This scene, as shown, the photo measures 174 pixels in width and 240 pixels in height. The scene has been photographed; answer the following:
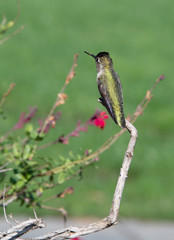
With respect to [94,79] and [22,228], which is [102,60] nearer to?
[22,228]

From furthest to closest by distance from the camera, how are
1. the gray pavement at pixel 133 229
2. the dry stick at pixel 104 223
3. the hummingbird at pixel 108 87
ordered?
1. the gray pavement at pixel 133 229
2. the hummingbird at pixel 108 87
3. the dry stick at pixel 104 223

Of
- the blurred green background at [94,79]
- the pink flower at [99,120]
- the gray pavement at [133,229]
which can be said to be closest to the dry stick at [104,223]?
the pink flower at [99,120]

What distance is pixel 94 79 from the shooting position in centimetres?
1085

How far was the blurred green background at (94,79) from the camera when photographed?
24.0 feet

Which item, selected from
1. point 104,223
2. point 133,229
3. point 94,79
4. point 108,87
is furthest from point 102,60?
point 94,79

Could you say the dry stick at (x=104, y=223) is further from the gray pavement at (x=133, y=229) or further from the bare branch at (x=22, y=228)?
the gray pavement at (x=133, y=229)

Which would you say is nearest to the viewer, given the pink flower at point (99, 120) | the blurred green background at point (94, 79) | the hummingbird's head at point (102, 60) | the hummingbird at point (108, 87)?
the hummingbird at point (108, 87)

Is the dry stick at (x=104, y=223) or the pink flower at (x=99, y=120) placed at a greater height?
the pink flower at (x=99, y=120)

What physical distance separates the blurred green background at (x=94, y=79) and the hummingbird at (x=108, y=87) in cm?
432

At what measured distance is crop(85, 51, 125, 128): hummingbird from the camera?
253 cm

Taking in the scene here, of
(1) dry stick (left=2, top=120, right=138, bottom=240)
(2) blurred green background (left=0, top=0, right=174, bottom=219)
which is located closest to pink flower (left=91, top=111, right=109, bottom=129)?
(1) dry stick (left=2, top=120, right=138, bottom=240)

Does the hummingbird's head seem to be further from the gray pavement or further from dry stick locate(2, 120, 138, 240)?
the gray pavement

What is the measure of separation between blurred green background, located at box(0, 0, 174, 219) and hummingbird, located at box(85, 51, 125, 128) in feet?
14.2

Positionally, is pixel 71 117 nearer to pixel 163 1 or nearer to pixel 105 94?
pixel 105 94
